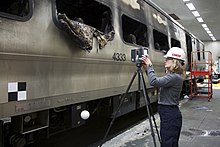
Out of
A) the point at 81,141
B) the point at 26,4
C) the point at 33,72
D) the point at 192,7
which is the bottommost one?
the point at 81,141

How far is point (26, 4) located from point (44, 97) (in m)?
0.99

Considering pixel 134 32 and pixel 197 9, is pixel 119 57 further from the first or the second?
pixel 197 9

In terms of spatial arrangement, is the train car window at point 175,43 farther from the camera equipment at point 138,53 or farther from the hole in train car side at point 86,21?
the camera equipment at point 138,53

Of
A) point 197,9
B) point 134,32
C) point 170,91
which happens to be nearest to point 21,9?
point 170,91

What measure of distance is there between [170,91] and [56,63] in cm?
131

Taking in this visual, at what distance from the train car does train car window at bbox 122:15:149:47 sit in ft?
0.72

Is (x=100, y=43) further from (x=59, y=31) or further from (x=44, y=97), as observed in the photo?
(x=44, y=97)

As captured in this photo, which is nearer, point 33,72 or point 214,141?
point 33,72

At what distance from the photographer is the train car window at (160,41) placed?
6715 millimetres

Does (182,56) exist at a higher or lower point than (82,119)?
higher

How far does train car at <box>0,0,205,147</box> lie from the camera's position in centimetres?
250

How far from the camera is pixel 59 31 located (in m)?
3.06

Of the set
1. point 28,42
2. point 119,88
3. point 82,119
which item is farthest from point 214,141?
point 28,42

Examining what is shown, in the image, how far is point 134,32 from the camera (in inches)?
227
